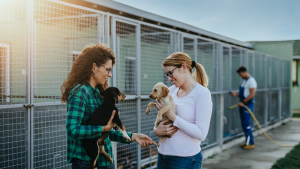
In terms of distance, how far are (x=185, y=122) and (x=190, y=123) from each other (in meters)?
0.04

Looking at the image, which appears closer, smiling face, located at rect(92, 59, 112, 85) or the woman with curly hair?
the woman with curly hair

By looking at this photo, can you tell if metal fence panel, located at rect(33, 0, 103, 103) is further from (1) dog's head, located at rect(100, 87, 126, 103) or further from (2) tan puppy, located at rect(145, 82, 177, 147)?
(2) tan puppy, located at rect(145, 82, 177, 147)

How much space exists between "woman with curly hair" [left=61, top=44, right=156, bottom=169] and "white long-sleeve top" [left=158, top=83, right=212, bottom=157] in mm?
555

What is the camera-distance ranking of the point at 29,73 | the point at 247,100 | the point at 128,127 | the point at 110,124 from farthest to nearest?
the point at 247,100 → the point at 128,127 → the point at 29,73 → the point at 110,124

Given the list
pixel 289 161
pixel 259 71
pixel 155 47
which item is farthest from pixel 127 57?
pixel 259 71

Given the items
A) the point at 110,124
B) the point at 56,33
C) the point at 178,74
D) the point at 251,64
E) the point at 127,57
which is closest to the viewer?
the point at 110,124

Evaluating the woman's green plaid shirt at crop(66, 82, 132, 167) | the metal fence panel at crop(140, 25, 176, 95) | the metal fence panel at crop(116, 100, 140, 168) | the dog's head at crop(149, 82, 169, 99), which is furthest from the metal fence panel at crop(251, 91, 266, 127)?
the woman's green plaid shirt at crop(66, 82, 132, 167)

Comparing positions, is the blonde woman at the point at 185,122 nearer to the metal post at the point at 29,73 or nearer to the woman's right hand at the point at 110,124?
the woman's right hand at the point at 110,124

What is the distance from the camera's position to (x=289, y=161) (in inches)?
236

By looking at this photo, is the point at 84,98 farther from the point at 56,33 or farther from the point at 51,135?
the point at 56,33

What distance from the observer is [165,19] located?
304 inches

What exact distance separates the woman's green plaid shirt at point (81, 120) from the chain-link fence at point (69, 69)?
112 centimetres

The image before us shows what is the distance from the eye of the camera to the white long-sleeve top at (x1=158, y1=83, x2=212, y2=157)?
7.18 feet

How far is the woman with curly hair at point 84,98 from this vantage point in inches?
71.2
